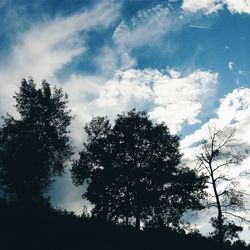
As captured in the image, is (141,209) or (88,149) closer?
(141,209)

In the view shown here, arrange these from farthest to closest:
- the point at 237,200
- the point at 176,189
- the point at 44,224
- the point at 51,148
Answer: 1. the point at 176,189
2. the point at 51,148
3. the point at 237,200
4. the point at 44,224

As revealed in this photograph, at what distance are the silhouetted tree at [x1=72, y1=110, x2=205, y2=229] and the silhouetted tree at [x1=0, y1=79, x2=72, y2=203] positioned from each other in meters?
4.61

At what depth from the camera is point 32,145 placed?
116ft

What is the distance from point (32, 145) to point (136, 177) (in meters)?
13.3

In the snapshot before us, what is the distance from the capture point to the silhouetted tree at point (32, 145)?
115ft

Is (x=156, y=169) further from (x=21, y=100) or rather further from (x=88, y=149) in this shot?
(x=21, y=100)

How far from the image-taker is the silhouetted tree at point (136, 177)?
39469 millimetres

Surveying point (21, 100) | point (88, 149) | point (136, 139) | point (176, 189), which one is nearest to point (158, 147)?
point (136, 139)

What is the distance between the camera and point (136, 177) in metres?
39.8

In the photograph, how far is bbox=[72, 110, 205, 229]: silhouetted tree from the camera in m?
39.5

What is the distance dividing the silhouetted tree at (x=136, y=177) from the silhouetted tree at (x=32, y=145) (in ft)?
15.1

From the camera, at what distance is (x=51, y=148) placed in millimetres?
37219

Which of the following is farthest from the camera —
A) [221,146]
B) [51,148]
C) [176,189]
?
[176,189]

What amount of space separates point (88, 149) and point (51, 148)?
649 cm
